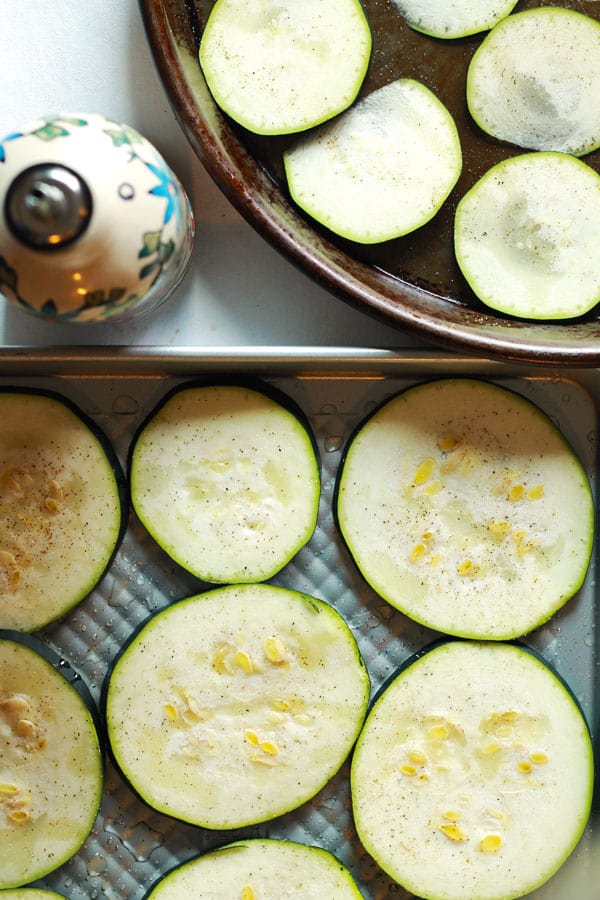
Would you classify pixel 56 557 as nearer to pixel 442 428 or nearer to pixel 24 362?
pixel 24 362

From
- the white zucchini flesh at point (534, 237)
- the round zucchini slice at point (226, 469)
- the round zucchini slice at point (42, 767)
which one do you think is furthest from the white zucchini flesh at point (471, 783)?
the white zucchini flesh at point (534, 237)

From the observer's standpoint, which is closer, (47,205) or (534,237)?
(47,205)

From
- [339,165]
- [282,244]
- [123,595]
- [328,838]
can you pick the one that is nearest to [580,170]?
[339,165]

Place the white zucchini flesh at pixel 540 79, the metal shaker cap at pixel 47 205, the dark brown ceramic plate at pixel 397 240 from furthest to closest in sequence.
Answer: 1. the white zucchini flesh at pixel 540 79
2. the dark brown ceramic plate at pixel 397 240
3. the metal shaker cap at pixel 47 205

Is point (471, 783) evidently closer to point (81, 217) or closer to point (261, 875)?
point (261, 875)

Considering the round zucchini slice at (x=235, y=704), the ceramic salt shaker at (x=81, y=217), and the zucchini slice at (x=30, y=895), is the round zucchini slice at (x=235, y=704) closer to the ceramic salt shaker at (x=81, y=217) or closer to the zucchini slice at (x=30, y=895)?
the zucchini slice at (x=30, y=895)

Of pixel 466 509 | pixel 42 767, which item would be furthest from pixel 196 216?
pixel 42 767
